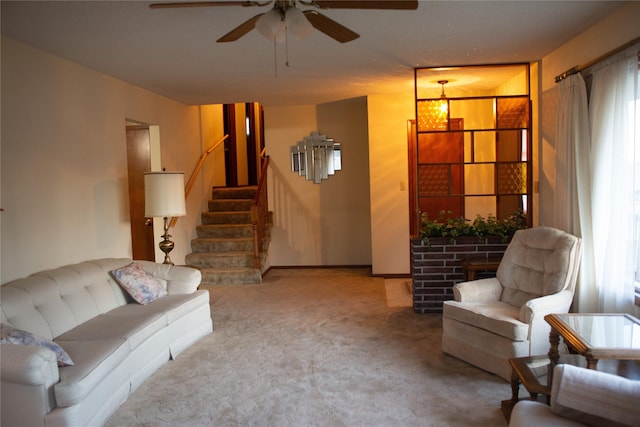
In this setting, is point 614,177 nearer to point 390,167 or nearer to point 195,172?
point 390,167

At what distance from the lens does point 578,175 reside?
12.1ft

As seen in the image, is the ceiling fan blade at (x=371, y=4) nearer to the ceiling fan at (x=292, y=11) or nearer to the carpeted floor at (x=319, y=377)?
the ceiling fan at (x=292, y=11)

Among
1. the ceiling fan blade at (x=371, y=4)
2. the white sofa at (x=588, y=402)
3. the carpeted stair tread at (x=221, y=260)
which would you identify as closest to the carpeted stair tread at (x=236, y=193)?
the carpeted stair tread at (x=221, y=260)

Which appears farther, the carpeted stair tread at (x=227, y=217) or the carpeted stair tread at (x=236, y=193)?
the carpeted stair tread at (x=236, y=193)

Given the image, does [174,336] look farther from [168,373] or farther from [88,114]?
[88,114]

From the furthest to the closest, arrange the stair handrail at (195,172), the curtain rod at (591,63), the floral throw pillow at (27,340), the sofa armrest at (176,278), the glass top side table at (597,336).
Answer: the stair handrail at (195,172)
the sofa armrest at (176,278)
the curtain rod at (591,63)
the floral throw pillow at (27,340)
the glass top side table at (597,336)

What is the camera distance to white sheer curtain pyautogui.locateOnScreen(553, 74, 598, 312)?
363 centimetres

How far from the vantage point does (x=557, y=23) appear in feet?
11.5

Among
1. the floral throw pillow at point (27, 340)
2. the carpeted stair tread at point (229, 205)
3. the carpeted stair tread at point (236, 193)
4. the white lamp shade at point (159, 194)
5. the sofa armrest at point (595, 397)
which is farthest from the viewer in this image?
the carpeted stair tread at point (236, 193)

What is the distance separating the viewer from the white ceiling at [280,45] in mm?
3053

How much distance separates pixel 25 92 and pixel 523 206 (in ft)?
15.6

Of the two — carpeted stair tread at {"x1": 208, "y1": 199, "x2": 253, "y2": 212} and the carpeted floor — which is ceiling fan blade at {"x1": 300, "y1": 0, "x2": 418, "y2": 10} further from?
carpeted stair tread at {"x1": 208, "y1": 199, "x2": 253, "y2": 212}

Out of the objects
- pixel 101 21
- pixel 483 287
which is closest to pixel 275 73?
pixel 101 21

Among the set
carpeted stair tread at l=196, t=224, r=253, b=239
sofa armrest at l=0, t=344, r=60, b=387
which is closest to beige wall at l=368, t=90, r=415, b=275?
carpeted stair tread at l=196, t=224, r=253, b=239
